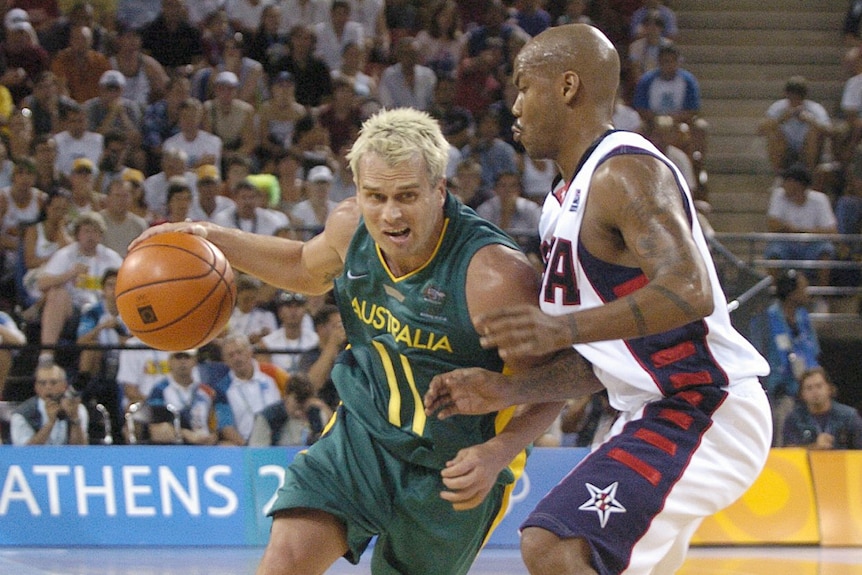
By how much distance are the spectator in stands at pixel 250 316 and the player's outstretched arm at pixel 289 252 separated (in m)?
4.22

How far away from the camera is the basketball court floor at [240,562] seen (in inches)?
272

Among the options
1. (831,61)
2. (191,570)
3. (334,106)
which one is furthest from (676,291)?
(831,61)

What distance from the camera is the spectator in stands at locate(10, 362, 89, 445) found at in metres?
7.92

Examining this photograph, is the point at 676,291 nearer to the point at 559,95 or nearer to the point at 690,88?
the point at 559,95

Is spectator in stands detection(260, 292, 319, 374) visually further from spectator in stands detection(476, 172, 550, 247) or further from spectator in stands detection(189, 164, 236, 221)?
spectator in stands detection(476, 172, 550, 247)

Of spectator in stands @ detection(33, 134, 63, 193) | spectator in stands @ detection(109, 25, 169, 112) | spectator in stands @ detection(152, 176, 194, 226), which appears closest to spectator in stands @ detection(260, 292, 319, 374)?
spectator in stands @ detection(152, 176, 194, 226)

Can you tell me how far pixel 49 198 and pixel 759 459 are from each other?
705cm

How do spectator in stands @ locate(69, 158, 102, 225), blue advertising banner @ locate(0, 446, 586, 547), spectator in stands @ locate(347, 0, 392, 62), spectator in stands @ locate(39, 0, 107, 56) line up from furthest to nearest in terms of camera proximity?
1. spectator in stands @ locate(347, 0, 392, 62)
2. spectator in stands @ locate(39, 0, 107, 56)
3. spectator in stands @ locate(69, 158, 102, 225)
4. blue advertising banner @ locate(0, 446, 586, 547)

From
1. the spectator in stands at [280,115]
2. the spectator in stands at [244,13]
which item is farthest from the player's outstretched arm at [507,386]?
the spectator in stands at [244,13]

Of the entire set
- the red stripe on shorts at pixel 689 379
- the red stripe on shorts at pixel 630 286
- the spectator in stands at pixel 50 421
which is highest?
the red stripe on shorts at pixel 630 286

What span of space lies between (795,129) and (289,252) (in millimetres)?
8211

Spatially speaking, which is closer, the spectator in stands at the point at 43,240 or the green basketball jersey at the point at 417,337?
the green basketball jersey at the point at 417,337

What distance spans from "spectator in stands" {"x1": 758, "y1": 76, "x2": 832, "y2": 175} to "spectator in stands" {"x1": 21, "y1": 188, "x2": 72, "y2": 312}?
6.36m

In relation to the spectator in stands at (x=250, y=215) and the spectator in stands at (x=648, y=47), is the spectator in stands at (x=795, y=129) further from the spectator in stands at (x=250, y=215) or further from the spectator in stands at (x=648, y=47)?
the spectator in stands at (x=250, y=215)
